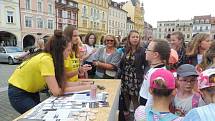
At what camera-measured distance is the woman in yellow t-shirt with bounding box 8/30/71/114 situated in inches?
→ 104

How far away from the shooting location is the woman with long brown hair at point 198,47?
156 inches

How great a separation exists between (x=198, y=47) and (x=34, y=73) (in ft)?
8.81

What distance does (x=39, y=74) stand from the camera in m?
2.71

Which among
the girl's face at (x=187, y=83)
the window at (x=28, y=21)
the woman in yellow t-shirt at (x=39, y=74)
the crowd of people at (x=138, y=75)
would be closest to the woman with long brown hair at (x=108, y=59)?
the crowd of people at (x=138, y=75)

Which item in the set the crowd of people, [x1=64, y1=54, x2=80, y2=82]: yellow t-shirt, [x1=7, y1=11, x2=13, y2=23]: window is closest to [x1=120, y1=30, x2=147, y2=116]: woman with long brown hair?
the crowd of people

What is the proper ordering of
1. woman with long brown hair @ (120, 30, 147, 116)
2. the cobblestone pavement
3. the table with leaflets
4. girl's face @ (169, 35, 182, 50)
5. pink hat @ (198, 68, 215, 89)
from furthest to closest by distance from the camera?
the cobblestone pavement < girl's face @ (169, 35, 182, 50) < woman with long brown hair @ (120, 30, 147, 116) < the table with leaflets < pink hat @ (198, 68, 215, 89)

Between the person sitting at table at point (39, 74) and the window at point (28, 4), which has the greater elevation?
the window at point (28, 4)

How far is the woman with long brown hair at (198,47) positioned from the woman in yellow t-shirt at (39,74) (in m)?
2.24

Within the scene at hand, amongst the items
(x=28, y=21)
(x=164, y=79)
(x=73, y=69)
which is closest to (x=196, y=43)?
(x=73, y=69)

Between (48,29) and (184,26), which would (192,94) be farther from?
(184,26)

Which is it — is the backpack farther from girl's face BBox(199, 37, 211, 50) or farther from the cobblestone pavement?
the cobblestone pavement

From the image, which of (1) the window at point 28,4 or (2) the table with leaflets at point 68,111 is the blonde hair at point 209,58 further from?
(1) the window at point 28,4

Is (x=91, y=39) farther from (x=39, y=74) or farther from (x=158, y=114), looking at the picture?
(x=158, y=114)

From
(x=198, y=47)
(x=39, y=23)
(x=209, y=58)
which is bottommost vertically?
(x=209, y=58)
